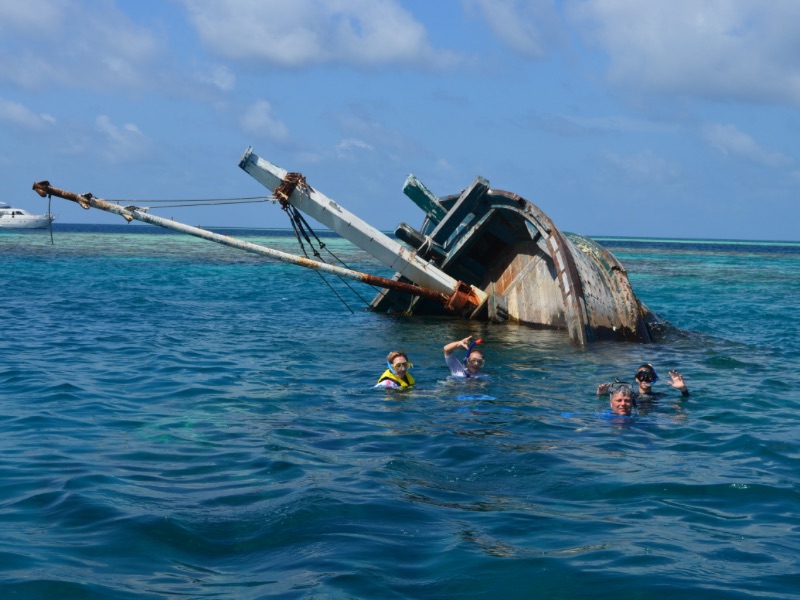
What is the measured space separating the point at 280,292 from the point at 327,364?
54.6 ft

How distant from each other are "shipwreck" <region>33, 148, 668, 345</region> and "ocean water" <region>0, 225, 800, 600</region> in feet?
5.00

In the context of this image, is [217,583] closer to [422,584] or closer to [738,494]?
[422,584]

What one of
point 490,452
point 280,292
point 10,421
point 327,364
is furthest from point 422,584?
point 280,292

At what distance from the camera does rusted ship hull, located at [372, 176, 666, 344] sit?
16.6m

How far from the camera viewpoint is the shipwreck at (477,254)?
1739cm

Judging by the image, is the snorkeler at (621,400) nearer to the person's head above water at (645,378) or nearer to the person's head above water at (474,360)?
the person's head above water at (645,378)

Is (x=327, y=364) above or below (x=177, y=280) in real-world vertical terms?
below

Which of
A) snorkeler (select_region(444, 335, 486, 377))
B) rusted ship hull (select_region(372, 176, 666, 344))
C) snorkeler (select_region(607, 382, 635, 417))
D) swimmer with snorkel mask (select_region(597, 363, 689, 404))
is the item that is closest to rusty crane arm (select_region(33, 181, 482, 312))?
rusted ship hull (select_region(372, 176, 666, 344))

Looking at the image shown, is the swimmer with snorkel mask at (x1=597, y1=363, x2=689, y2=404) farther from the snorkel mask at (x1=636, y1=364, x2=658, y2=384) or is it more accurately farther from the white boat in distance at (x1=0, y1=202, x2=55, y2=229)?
the white boat in distance at (x1=0, y1=202, x2=55, y2=229)

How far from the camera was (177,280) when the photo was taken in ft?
113

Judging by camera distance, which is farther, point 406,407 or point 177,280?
point 177,280

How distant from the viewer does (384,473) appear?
26.6 ft

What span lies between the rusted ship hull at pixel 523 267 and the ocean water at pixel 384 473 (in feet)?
3.33

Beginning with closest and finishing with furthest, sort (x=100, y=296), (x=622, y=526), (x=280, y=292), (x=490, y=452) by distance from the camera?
(x=622, y=526), (x=490, y=452), (x=100, y=296), (x=280, y=292)
